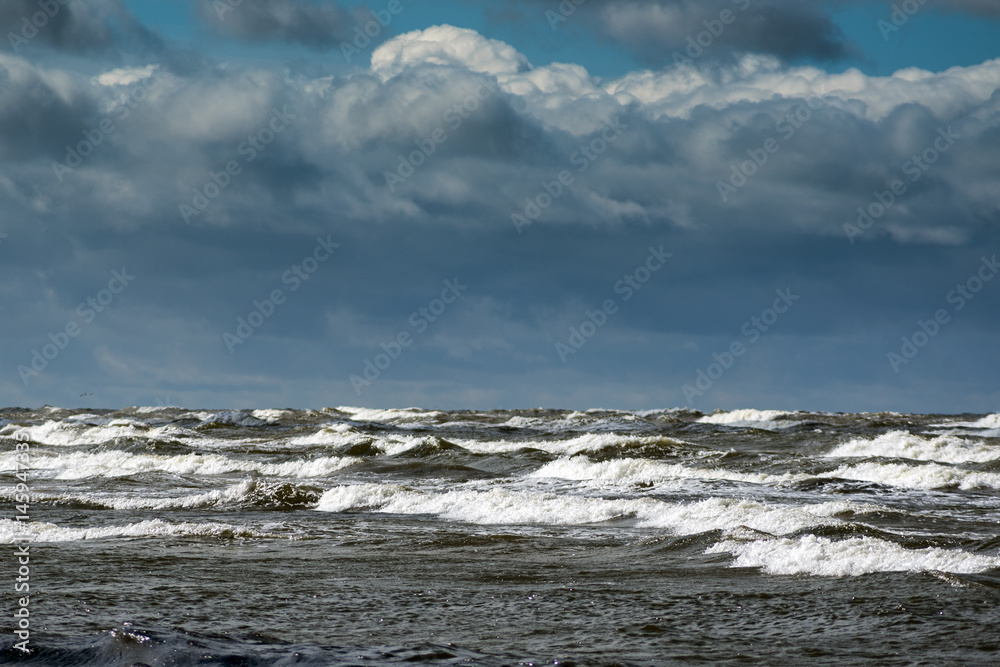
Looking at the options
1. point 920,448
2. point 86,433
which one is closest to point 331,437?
point 86,433

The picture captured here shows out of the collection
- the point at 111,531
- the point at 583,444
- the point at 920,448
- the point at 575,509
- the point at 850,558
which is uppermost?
the point at 583,444

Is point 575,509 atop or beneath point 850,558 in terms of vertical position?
atop

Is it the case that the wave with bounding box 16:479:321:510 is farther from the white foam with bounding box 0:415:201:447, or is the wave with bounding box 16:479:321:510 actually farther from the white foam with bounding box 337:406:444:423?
the white foam with bounding box 337:406:444:423

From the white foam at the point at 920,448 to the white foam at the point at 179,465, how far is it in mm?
17509

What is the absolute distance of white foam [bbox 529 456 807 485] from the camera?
85.0 feet

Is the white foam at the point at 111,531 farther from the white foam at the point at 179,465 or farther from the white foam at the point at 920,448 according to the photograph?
the white foam at the point at 920,448

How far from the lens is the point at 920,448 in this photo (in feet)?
116

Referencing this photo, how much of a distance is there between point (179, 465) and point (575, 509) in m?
20.0

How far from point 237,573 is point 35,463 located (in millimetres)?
26533

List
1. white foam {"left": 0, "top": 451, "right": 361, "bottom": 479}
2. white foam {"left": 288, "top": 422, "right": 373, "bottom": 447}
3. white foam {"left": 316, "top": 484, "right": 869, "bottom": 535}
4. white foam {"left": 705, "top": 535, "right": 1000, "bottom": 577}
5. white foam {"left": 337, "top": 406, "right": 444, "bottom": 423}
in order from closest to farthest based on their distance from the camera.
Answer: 1. white foam {"left": 705, "top": 535, "right": 1000, "bottom": 577}
2. white foam {"left": 316, "top": 484, "right": 869, "bottom": 535}
3. white foam {"left": 0, "top": 451, "right": 361, "bottom": 479}
4. white foam {"left": 288, "top": 422, "right": 373, "bottom": 447}
5. white foam {"left": 337, "top": 406, "right": 444, "bottom": 423}

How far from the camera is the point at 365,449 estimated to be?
39.8 m

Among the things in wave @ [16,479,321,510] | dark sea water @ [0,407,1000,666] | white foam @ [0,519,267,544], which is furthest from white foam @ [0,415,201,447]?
white foam @ [0,519,267,544]

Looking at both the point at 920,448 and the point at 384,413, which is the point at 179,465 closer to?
the point at 920,448

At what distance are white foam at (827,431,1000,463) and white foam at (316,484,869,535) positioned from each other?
1644 centimetres
